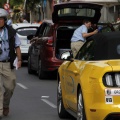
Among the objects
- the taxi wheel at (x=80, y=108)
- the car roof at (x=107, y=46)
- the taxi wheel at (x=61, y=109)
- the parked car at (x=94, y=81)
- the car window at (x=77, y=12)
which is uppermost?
the car roof at (x=107, y=46)

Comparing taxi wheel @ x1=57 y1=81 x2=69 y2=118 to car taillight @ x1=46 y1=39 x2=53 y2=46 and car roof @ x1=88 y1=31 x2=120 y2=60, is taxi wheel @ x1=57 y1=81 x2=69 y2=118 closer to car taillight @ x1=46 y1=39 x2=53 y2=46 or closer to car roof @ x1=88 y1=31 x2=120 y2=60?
car roof @ x1=88 y1=31 x2=120 y2=60

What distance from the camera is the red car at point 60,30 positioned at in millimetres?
20203

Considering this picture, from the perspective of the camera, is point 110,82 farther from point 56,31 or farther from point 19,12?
point 19,12

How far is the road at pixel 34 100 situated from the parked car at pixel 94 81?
889mm

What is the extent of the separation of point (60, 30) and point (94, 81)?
37.1ft

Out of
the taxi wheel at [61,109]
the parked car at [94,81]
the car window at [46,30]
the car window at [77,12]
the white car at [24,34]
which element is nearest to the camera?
the parked car at [94,81]

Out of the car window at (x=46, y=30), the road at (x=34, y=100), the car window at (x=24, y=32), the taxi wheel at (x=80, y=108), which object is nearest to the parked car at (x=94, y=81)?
the taxi wheel at (x=80, y=108)

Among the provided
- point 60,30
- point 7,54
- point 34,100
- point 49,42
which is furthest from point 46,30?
point 7,54

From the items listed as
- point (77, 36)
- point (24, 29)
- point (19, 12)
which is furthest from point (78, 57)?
point (19, 12)

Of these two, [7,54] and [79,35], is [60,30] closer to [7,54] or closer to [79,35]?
[79,35]

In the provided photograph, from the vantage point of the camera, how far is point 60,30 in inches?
815

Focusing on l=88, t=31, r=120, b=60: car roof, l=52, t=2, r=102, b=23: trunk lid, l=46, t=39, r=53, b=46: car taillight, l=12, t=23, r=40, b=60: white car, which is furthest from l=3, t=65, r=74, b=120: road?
l=12, t=23, r=40, b=60: white car

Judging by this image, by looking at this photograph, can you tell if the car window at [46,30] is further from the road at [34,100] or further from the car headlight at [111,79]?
the car headlight at [111,79]

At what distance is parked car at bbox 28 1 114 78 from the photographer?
20.2 m
